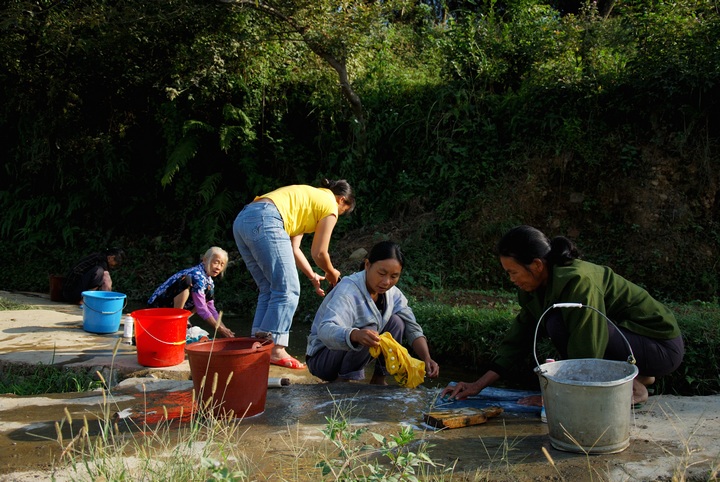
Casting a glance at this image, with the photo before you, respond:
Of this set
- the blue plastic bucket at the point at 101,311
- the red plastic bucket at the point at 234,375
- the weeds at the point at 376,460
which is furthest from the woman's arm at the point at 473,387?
the blue plastic bucket at the point at 101,311

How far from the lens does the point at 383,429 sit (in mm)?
3230

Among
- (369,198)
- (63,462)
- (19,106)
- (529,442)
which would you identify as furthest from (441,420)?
(19,106)

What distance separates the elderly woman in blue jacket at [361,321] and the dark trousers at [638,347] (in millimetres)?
921

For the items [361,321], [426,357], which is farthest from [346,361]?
[426,357]

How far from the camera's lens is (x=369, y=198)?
10227 millimetres

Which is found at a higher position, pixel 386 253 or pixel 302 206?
pixel 302 206

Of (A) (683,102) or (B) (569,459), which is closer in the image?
(B) (569,459)

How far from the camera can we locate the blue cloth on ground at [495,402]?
3666 mm

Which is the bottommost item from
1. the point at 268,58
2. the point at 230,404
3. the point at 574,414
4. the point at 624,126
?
the point at 230,404

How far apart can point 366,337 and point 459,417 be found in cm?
74

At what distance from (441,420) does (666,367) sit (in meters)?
1.35

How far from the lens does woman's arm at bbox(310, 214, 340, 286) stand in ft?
16.5

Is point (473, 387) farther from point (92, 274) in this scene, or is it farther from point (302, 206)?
point (92, 274)

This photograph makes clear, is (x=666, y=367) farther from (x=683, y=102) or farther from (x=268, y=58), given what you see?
(x=268, y=58)
